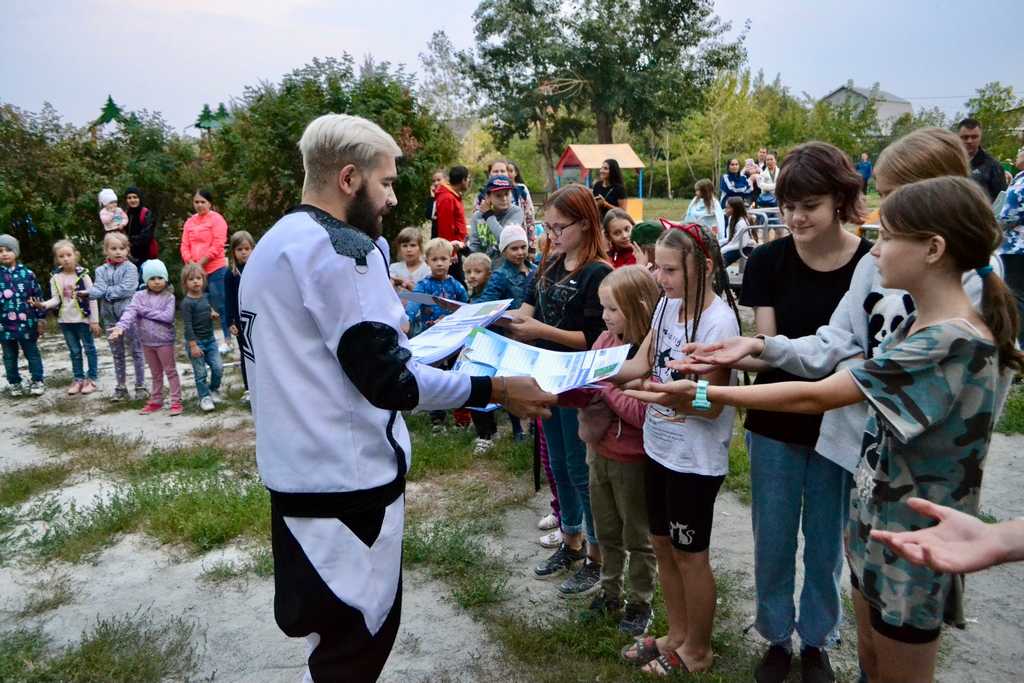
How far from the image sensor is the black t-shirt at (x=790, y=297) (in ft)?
8.56

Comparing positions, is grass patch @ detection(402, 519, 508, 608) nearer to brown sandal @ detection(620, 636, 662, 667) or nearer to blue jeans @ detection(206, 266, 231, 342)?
brown sandal @ detection(620, 636, 662, 667)

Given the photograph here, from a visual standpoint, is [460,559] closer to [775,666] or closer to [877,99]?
[775,666]

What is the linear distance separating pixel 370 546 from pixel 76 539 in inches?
134

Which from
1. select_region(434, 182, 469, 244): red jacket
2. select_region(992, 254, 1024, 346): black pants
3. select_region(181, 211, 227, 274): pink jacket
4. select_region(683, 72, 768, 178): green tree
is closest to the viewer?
select_region(992, 254, 1024, 346): black pants

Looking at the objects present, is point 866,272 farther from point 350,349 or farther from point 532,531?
point 532,531

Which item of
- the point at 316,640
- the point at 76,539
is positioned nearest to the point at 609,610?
the point at 316,640

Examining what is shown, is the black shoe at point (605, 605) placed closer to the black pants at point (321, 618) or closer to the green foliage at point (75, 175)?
the black pants at point (321, 618)

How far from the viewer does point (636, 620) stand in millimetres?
Result: 3307

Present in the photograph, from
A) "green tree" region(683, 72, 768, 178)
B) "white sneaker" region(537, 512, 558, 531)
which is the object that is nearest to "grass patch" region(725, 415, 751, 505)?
"white sneaker" region(537, 512, 558, 531)

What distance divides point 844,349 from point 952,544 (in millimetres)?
1149

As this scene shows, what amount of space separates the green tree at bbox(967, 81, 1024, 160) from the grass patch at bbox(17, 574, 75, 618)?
89.3 ft

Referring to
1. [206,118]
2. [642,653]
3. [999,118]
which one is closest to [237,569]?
[642,653]

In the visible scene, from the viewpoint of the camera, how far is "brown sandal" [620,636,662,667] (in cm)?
309

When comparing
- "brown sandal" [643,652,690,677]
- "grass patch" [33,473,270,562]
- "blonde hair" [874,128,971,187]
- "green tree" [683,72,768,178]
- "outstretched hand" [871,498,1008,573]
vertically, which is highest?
"green tree" [683,72,768,178]
